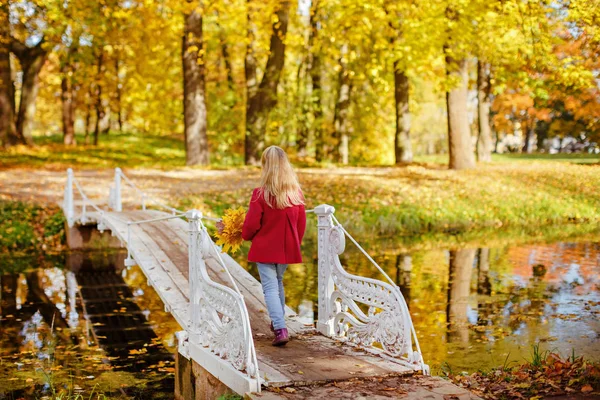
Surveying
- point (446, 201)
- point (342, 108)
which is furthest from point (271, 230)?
point (342, 108)

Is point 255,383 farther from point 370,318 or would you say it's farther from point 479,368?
point 479,368

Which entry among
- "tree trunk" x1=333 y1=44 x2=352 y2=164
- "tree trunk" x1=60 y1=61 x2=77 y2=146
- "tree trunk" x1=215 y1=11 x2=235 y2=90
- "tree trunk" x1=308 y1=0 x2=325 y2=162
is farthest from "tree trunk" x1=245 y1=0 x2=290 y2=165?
"tree trunk" x1=60 y1=61 x2=77 y2=146

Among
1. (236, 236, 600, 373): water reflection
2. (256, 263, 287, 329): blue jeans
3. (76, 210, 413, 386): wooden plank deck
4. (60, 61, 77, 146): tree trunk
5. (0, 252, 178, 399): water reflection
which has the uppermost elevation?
(60, 61, 77, 146): tree trunk

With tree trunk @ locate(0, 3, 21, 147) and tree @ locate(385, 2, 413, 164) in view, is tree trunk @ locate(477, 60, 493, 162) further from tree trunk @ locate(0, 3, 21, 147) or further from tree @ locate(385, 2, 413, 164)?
tree trunk @ locate(0, 3, 21, 147)

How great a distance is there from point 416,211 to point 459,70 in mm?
8229

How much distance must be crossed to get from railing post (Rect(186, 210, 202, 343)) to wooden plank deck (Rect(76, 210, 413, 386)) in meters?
0.57

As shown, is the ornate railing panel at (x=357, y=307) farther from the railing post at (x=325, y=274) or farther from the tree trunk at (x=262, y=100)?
the tree trunk at (x=262, y=100)

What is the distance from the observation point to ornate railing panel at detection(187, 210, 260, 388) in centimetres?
600

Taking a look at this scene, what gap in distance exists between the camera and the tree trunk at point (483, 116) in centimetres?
3169

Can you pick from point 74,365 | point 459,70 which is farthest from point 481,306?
point 459,70

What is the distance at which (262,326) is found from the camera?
7.85 meters

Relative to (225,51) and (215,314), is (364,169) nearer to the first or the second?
(225,51)

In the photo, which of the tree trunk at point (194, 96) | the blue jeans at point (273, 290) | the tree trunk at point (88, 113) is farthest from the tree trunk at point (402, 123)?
the blue jeans at point (273, 290)

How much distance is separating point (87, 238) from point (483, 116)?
1985cm
